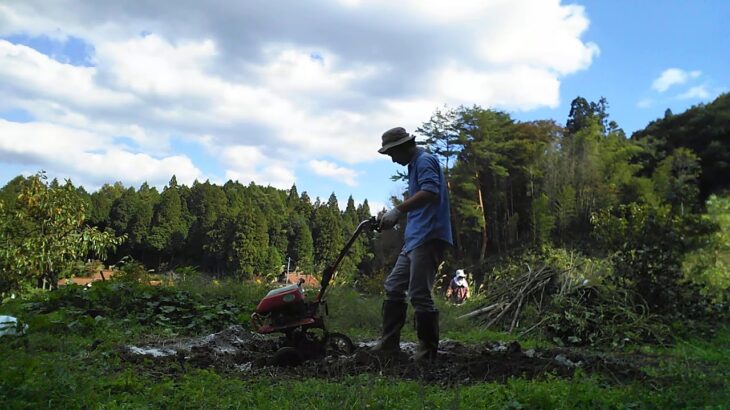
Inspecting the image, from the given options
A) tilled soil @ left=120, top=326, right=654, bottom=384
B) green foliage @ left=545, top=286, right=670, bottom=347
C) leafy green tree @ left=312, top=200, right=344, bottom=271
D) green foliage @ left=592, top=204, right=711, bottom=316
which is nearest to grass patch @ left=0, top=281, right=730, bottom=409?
tilled soil @ left=120, top=326, right=654, bottom=384

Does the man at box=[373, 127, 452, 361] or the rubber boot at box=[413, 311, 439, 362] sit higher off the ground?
the man at box=[373, 127, 452, 361]

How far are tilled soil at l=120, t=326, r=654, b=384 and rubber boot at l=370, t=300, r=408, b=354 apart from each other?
0.99 feet

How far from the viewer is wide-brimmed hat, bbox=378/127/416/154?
15.1ft

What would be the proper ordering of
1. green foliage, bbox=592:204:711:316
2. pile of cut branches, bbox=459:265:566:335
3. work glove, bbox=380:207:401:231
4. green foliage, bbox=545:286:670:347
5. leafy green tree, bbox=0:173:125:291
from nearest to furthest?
1. work glove, bbox=380:207:401:231
2. green foliage, bbox=545:286:670:347
3. green foliage, bbox=592:204:711:316
4. pile of cut branches, bbox=459:265:566:335
5. leafy green tree, bbox=0:173:125:291

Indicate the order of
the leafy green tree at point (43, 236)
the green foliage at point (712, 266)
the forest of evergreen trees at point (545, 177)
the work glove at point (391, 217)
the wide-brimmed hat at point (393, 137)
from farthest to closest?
the forest of evergreen trees at point (545, 177)
the leafy green tree at point (43, 236)
the green foliage at point (712, 266)
the wide-brimmed hat at point (393, 137)
the work glove at point (391, 217)

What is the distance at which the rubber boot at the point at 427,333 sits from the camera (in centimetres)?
435

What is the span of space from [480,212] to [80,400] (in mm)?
28944

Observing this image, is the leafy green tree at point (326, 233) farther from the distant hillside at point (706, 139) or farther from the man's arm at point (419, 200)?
the man's arm at point (419, 200)

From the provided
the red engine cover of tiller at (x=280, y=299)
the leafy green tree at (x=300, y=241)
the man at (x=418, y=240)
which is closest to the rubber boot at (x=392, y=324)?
the man at (x=418, y=240)

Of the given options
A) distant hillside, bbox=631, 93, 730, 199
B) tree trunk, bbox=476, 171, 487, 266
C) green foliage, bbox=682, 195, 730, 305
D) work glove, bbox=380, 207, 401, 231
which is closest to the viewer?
work glove, bbox=380, 207, 401, 231

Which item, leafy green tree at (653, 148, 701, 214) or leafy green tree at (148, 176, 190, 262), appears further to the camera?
leafy green tree at (148, 176, 190, 262)

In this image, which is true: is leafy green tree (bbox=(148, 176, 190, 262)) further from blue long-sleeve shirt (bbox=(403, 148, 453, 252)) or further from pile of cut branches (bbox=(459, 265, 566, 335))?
blue long-sleeve shirt (bbox=(403, 148, 453, 252))

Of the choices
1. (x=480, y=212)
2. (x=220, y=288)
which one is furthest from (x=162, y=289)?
(x=480, y=212)

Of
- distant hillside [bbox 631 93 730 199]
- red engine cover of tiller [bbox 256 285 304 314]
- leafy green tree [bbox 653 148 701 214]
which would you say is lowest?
red engine cover of tiller [bbox 256 285 304 314]
